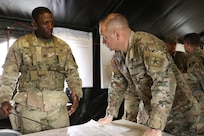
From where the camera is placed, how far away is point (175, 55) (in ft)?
7.91

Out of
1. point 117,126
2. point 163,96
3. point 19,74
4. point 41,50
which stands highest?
point 41,50

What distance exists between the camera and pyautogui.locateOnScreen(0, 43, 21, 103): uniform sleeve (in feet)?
4.61

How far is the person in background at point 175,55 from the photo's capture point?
7.34 ft

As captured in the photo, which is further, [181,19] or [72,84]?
[181,19]

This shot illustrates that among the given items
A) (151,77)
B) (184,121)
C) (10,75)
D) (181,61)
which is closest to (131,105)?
(184,121)

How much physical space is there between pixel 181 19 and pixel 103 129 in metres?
2.05

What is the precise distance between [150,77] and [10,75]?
3.33 feet

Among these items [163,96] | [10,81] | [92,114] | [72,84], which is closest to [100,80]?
[92,114]

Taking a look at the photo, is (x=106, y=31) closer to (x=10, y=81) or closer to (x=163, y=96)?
(x=163, y=96)

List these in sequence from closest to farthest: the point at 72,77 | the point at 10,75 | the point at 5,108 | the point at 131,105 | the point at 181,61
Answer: the point at 5,108 < the point at 10,75 < the point at 72,77 < the point at 131,105 < the point at 181,61

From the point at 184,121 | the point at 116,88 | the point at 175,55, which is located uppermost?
the point at 175,55

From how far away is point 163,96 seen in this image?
3.23 ft

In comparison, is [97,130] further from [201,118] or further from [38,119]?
[201,118]

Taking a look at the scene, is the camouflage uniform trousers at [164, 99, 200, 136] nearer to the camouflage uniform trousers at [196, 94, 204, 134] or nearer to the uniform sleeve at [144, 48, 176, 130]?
the uniform sleeve at [144, 48, 176, 130]
